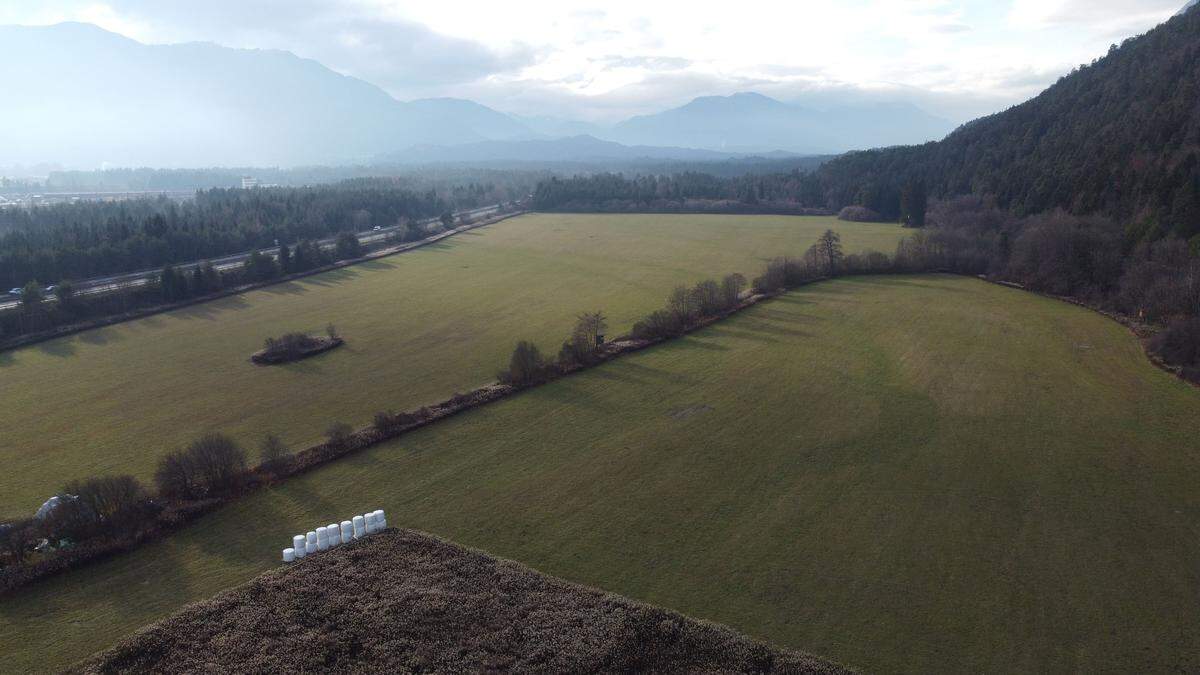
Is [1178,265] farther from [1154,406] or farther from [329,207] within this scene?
[329,207]

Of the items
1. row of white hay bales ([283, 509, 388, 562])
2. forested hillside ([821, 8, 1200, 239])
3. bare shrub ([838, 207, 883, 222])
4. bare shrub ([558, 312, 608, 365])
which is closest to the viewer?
row of white hay bales ([283, 509, 388, 562])

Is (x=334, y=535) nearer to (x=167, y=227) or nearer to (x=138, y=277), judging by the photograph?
(x=138, y=277)

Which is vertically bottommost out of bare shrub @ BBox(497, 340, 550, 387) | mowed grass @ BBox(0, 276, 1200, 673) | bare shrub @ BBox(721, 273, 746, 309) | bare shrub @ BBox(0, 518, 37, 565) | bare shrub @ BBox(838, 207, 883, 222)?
mowed grass @ BBox(0, 276, 1200, 673)

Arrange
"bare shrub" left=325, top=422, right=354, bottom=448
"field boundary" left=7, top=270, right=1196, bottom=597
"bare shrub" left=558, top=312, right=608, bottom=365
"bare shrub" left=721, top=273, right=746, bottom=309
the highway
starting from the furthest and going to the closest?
the highway, "bare shrub" left=721, top=273, right=746, bottom=309, "bare shrub" left=558, top=312, right=608, bottom=365, "bare shrub" left=325, top=422, right=354, bottom=448, "field boundary" left=7, top=270, right=1196, bottom=597

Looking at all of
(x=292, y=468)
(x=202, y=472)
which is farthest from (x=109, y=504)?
(x=292, y=468)

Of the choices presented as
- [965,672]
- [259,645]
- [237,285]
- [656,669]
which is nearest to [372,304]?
[237,285]

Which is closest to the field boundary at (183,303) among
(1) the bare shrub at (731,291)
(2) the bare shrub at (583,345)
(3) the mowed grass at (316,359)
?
(3) the mowed grass at (316,359)

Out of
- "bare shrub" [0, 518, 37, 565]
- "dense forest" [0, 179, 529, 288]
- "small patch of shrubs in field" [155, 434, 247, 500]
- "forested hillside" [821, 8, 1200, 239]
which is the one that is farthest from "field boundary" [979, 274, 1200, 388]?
"dense forest" [0, 179, 529, 288]

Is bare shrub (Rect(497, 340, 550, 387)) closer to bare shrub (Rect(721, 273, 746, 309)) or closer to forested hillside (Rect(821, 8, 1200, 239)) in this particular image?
bare shrub (Rect(721, 273, 746, 309))
